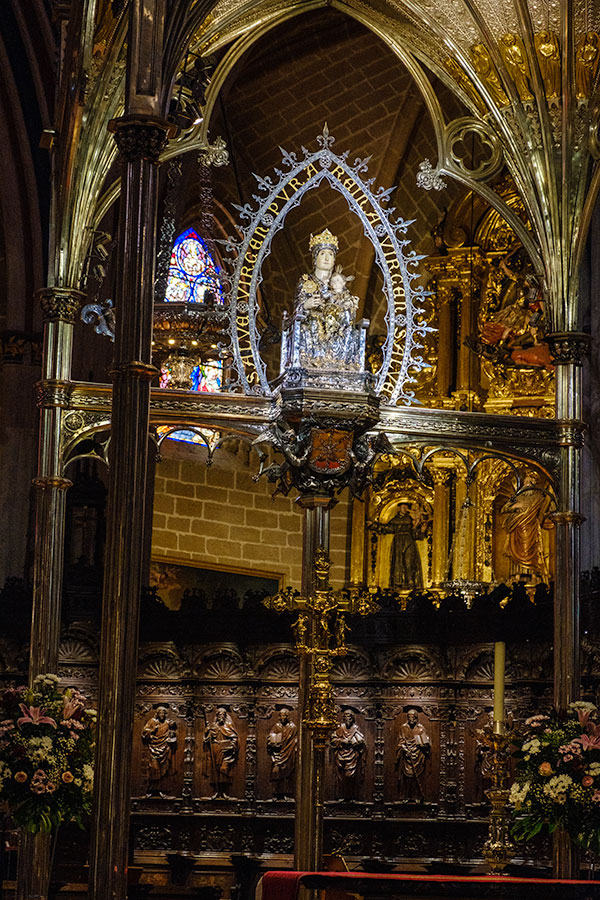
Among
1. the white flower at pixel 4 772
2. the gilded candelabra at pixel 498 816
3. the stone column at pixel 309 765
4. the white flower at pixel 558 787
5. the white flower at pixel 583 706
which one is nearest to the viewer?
the white flower at pixel 4 772

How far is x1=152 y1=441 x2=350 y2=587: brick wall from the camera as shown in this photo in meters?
22.0

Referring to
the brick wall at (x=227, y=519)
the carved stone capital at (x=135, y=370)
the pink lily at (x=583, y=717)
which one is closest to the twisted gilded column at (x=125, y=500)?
the carved stone capital at (x=135, y=370)

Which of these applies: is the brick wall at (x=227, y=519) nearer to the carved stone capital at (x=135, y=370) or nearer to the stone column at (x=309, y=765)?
the stone column at (x=309, y=765)

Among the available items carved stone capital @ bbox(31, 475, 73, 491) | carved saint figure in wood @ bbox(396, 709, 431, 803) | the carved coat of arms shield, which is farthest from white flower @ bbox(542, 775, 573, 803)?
carved saint figure in wood @ bbox(396, 709, 431, 803)

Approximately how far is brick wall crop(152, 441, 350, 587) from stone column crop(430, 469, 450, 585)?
143 centimetres

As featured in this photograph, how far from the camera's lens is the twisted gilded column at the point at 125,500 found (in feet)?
30.1

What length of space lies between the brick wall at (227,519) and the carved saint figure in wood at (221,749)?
19.9ft

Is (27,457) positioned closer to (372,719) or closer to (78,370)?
(78,370)

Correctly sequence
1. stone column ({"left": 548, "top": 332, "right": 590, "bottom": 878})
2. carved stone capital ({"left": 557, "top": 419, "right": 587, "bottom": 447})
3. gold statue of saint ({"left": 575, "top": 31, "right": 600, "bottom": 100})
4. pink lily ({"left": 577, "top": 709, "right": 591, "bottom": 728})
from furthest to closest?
1. gold statue of saint ({"left": 575, "top": 31, "right": 600, "bottom": 100})
2. carved stone capital ({"left": 557, "top": 419, "right": 587, "bottom": 447})
3. stone column ({"left": 548, "top": 332, "right": 590, "bottom": 878})
4. pink lily ({"left": 577, "top": 709, "right": 591, "bottom": 728})

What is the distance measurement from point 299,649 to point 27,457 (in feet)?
21.6

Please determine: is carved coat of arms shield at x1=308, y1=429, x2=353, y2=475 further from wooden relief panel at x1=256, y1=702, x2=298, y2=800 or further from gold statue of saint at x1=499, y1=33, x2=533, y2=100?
wooden relief panel at x1=256, y1=702, x2=298, y2=800

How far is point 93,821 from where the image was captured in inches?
362

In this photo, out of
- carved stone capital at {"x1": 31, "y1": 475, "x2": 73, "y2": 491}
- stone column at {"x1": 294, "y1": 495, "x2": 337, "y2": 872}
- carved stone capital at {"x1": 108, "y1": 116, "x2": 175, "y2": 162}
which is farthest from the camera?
carved stone capital at {"x1": 31, "y1": 475, "x2": 73, "y2": 491}

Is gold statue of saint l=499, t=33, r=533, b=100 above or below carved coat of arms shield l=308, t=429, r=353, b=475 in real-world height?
above
